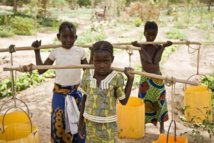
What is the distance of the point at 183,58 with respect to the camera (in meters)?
9.71

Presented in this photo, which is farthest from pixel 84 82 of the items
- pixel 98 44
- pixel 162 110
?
pixel 162 110

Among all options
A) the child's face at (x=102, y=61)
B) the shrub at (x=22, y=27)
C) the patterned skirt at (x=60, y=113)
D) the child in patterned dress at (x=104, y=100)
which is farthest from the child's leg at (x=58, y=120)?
the shrub at (x=22, y=27)

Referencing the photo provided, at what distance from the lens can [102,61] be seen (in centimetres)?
249

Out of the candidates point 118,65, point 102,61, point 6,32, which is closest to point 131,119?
point 102,61

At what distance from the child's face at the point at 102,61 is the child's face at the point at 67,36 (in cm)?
66

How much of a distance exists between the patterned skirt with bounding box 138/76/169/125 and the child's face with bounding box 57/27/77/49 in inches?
50.0

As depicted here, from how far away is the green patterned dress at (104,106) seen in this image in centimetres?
258

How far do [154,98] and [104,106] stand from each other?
1.64 m

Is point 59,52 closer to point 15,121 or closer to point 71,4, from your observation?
point 15,121

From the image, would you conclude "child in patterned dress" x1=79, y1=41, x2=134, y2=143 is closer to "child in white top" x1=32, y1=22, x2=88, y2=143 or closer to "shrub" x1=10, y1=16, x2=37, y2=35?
"child in white top" x1=32, y1=22, x2=88, y2=143

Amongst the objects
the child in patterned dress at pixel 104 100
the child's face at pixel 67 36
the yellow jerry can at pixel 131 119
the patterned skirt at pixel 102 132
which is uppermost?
the child's face at pixel 67 36

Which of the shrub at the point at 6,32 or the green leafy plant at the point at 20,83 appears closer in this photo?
the green leafy plant at the point at 20,83

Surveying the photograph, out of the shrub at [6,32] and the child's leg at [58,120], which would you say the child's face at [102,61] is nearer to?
the child's leg at [58,120]

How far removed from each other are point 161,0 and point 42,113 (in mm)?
16882
